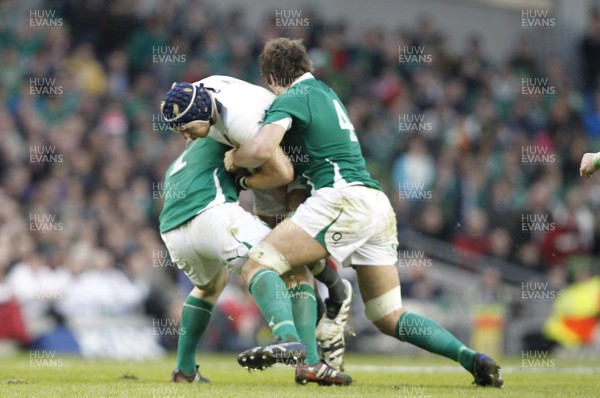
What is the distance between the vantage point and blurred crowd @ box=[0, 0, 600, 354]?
15.7 m

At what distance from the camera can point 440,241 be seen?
17.7 meters

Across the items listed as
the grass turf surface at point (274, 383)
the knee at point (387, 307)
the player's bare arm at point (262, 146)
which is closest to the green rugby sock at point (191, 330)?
the grass turf surface at point (274, 383)

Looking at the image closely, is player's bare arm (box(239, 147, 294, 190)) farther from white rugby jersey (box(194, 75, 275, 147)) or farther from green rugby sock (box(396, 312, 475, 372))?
green rugby sock (box(396, 312, 475, 372))

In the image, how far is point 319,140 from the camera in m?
8.17

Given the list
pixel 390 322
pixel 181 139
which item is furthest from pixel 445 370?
pixel 181 139

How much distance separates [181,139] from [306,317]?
9349 mm

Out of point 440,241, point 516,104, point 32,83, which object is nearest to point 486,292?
point 440,241

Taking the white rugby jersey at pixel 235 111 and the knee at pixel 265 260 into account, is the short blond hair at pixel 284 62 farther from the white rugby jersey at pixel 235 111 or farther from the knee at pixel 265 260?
the knee at pixel 265 260

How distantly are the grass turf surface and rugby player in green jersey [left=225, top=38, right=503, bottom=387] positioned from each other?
15.8 inches

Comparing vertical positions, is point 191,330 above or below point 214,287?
below

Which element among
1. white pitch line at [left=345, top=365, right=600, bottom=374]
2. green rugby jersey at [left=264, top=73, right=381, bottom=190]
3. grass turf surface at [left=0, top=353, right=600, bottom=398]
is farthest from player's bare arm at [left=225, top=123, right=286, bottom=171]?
white pitch line at [left=345, top=365, right=600, bottom=374]

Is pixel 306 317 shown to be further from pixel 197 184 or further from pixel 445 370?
pixel 445 370

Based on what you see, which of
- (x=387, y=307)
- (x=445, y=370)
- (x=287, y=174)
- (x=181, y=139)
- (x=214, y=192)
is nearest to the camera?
(x=287, y=174)

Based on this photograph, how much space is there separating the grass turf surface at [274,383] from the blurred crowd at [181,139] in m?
4.08
